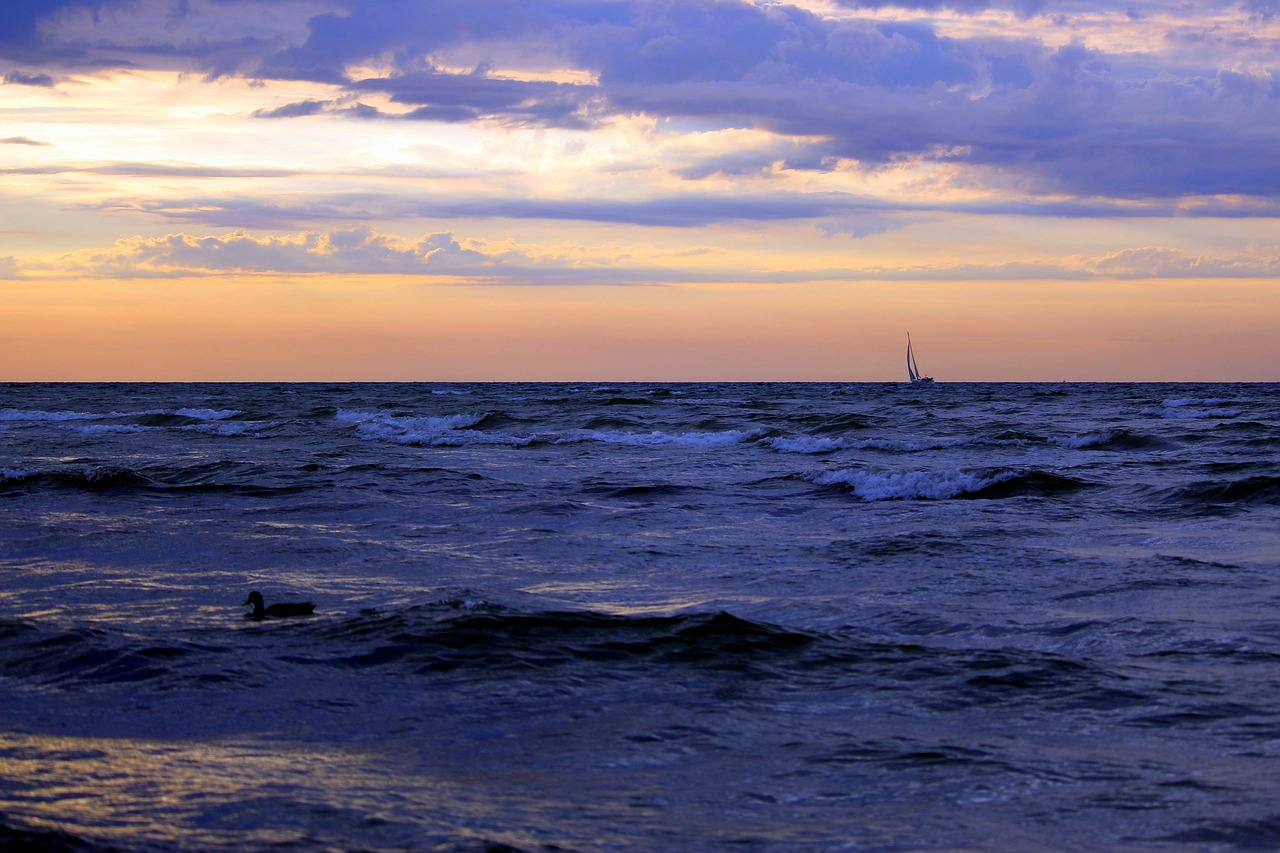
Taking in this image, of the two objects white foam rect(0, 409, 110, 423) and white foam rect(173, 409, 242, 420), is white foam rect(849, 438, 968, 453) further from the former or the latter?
white foam rect(0, 409, 110, 423)

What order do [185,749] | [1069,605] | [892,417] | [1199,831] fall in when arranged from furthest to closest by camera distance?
1. [892,417]
2. [1069,605]
3. [185,749]
4. [1199,831]

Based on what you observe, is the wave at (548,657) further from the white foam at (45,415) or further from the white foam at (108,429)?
the white foam at (45,415)

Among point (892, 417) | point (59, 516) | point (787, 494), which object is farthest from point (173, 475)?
point (892, 417)

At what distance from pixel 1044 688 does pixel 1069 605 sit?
7.41 ft

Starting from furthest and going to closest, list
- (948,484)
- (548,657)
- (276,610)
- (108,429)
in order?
1. (108,429)
2. (948,484)
3. (276,610)
4. (548,657)

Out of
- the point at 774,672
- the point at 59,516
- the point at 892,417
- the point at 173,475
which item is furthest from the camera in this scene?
the point at 892,417

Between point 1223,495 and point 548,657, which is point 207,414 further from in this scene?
point 548,657

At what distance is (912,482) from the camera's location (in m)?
15.8

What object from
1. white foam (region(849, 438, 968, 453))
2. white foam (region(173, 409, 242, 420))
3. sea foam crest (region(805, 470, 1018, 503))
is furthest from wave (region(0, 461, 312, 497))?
Result: white foam (region(173, 409, 242, 420))

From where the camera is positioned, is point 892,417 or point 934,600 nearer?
point 934,600

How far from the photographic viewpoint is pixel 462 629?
6957 mm

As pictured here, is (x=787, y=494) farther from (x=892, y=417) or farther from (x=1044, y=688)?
(x=892, y=417)

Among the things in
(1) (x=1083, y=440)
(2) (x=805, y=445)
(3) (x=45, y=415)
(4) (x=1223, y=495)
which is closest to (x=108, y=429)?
(3) (x=45, y=415)

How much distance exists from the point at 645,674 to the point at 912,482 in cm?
1035
